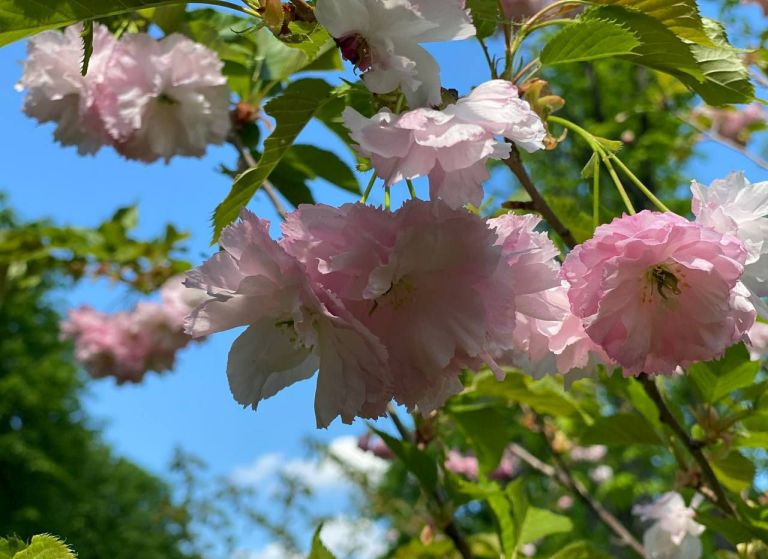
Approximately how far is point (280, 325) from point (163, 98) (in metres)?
1.03

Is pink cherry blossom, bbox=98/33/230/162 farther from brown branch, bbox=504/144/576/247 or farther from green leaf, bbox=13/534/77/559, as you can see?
green leaf, bbox=13/534/77/559

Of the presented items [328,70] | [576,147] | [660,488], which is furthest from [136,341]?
[576,147]

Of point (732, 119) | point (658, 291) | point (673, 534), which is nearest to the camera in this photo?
point (658, 291)

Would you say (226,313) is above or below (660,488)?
above

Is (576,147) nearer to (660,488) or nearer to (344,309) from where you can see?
(660,488)

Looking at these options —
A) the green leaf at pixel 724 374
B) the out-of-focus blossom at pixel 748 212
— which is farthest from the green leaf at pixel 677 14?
the green leaf at pixel 724 374

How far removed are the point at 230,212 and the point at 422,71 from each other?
305 millimetres

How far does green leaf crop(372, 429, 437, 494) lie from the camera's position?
4.18 ft

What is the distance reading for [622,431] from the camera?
1292 mm

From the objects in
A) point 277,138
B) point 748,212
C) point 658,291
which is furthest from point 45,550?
point 748,212

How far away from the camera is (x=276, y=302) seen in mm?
640

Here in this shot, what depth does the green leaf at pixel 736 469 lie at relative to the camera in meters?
1.20

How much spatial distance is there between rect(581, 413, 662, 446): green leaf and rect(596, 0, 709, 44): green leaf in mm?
645

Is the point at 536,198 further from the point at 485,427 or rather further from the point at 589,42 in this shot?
the point at 485,427
